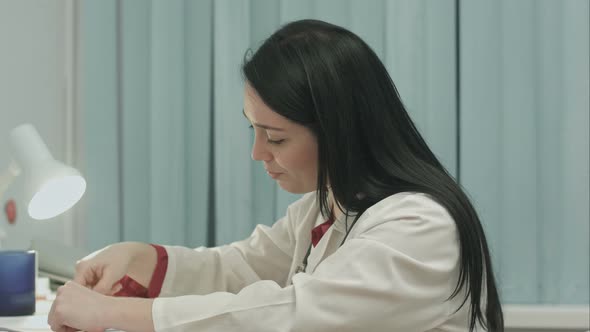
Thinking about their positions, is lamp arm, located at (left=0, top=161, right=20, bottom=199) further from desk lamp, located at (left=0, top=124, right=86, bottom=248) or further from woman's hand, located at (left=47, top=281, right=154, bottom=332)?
woman's hand, located at (left=47, top=281, right=154, bottom=332)

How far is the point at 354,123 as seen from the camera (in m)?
1.11

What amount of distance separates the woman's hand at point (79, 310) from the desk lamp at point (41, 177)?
31cm

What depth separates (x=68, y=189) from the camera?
4.53 ft

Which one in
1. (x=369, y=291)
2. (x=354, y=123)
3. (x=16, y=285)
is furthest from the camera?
(x=16, y=285)

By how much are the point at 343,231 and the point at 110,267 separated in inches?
14.7

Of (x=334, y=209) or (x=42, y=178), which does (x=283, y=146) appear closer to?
(x=334, y=209)

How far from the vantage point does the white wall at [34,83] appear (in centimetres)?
186

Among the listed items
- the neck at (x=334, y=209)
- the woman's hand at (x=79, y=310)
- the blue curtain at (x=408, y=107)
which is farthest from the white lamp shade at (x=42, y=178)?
the blue curtain at (x=408, y=107)

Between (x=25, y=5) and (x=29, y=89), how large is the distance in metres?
0.20

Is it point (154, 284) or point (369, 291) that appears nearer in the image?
point (369, 291)

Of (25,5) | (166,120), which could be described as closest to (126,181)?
(166,120)

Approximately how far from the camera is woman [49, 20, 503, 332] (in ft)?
3.22

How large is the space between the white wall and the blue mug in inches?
17.7

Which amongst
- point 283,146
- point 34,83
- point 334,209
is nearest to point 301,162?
point 283,146
